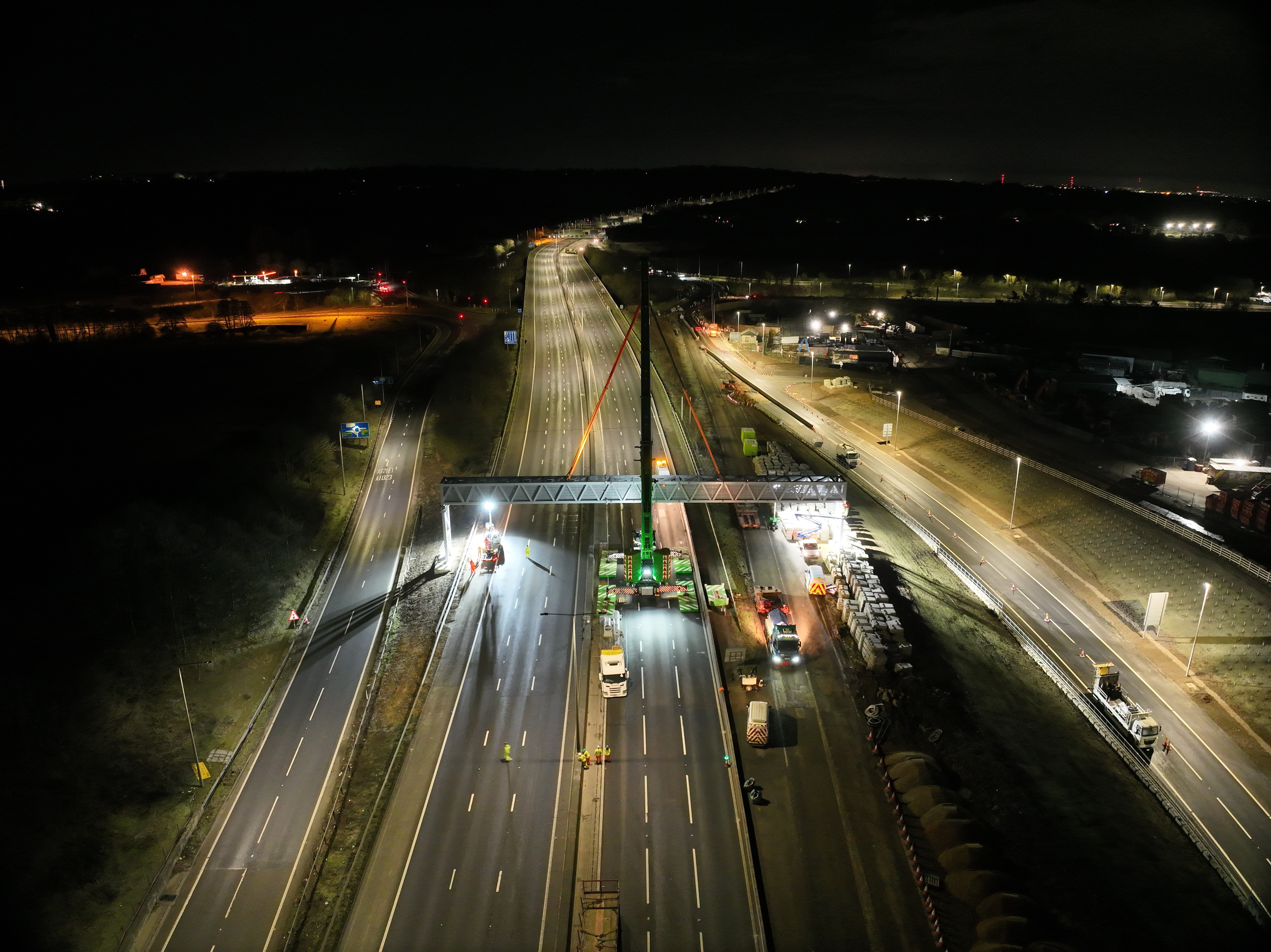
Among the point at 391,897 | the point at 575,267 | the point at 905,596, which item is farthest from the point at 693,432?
the point at 575,267

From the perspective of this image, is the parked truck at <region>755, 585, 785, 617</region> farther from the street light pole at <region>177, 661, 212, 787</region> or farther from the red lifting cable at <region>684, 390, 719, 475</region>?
the street light pole at <region>177, 661, 212, 787</region>

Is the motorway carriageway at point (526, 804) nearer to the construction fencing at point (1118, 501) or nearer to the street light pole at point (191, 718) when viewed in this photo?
the street light pole at point (191, 718)

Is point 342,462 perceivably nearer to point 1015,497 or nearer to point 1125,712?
point 1015,497

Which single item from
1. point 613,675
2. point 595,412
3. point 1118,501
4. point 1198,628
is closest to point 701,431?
point 595,412

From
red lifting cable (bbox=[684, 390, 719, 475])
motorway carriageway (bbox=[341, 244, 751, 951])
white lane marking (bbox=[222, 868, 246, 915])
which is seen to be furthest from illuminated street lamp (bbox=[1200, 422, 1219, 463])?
white lane marking (bbox=[222, 868, 246, 915])

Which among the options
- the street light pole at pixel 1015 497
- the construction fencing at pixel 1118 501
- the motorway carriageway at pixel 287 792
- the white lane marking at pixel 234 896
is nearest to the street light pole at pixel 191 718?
the motorway carriageway at pixel 287 792

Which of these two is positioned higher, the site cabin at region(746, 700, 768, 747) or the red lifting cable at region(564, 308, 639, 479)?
the red lifting cable at region(564, 308, 639, 479)

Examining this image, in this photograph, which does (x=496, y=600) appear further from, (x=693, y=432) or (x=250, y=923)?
(x=693, y=432)
